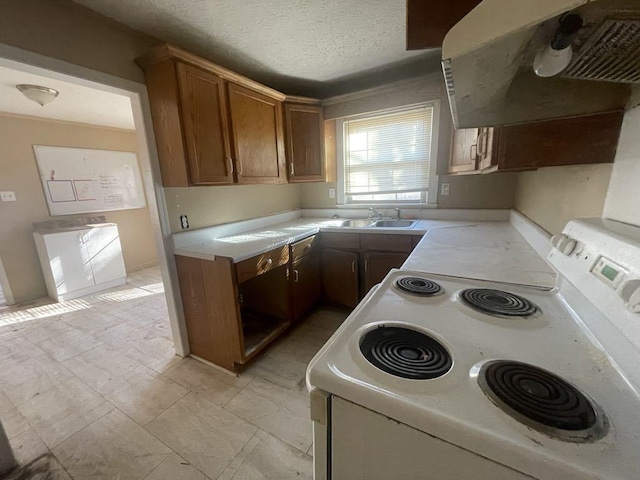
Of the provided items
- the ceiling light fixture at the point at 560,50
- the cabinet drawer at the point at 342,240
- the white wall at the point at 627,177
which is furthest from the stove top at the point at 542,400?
the cabinet drawer at the point at 342,240

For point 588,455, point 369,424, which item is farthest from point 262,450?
point 588,455

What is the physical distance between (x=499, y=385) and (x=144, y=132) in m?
2.15

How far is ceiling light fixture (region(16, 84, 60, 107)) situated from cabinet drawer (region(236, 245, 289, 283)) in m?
2.40

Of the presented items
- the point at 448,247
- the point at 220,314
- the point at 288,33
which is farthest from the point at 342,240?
the point at 288,33

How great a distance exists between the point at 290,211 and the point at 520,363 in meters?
2.75

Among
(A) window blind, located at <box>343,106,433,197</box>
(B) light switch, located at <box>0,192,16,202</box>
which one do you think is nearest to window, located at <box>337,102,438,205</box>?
(A) window blind, located at <box>343,106,433,197</box>

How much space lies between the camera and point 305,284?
2363 mm

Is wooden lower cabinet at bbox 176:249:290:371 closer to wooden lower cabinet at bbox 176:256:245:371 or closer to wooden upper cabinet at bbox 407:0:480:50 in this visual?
wooden lower cabinet at bbox 176:256:245:371

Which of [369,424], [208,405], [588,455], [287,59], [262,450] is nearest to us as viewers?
[588,455]

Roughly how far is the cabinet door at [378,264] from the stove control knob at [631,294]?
1682 millimetres

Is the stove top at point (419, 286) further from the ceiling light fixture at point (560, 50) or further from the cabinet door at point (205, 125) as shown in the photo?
the cabinet door at point (205, 125)

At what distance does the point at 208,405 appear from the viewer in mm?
1533

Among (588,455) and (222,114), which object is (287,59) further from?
(588,455)

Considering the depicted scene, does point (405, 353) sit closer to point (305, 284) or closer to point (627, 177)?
point (627, 177)
